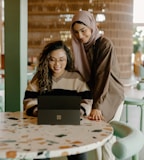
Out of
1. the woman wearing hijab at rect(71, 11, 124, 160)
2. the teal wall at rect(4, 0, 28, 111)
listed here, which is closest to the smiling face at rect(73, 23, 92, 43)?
the woman wearing hijab at rect(71, 11, 124, 160)

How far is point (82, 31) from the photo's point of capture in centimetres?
221

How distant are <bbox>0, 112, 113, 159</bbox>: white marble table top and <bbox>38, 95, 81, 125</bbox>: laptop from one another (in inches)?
1.5

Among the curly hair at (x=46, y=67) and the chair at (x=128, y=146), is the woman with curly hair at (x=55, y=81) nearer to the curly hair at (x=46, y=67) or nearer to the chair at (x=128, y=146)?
the curly hair at (x=46, y=67)

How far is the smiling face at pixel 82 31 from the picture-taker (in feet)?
7.23

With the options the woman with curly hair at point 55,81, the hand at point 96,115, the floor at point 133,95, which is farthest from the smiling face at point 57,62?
the floor at point 133,95

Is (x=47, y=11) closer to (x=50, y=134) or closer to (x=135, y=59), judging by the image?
(x=135, y=59)

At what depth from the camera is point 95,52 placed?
89.3 inches

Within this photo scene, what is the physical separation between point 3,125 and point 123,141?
0.74 m

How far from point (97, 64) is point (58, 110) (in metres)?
0.54

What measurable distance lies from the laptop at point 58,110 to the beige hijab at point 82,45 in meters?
0.47

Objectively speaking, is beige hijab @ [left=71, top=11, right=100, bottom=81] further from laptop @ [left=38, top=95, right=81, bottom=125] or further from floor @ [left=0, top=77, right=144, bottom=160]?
floor @ [left=0, top=77, right=144, bottom=160]

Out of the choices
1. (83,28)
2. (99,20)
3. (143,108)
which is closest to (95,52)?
(83,28)

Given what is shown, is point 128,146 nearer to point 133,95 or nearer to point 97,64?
point 97,64

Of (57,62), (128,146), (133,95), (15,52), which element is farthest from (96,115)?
(133,95)
